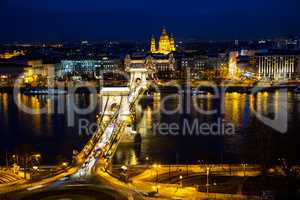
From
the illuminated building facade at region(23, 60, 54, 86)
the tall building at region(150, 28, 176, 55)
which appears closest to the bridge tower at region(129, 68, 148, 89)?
the illuminated building facade at region(23, 60, 54, 86)

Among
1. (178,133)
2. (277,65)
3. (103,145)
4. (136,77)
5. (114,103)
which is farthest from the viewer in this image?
(277,65)

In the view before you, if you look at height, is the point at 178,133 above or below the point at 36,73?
below

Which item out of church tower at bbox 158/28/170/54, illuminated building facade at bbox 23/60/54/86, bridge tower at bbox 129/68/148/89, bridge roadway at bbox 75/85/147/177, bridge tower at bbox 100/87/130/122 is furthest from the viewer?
church tower at bbox 158/28/170/54

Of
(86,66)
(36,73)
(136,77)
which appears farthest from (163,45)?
(136,77)

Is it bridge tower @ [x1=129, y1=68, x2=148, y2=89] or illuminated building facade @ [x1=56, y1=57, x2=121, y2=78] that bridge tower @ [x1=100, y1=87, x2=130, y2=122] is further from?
illuminated building facade @ [x1=56, y1=57, x2=121, y2=78]

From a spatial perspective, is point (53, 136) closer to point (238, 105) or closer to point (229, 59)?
point (238, 105)

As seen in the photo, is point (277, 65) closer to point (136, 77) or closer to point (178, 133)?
point (136, 77)
